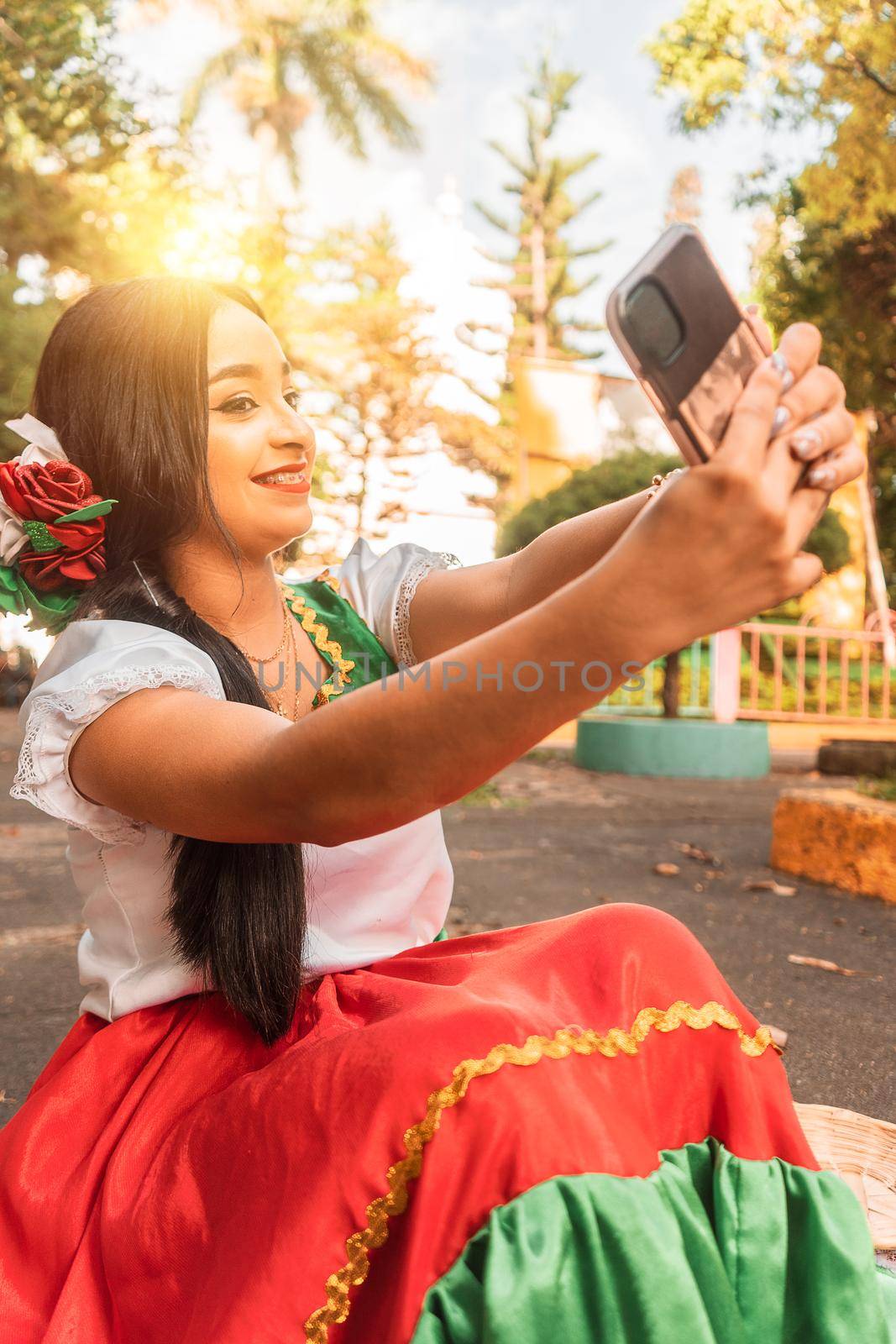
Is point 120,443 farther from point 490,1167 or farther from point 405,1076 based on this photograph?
point 490,1167

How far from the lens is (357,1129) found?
1.01 m

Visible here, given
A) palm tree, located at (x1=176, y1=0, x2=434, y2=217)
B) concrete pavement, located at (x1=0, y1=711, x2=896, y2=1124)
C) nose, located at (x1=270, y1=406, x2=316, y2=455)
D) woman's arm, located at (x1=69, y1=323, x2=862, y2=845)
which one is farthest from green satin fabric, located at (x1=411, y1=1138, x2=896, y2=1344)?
palm tree, located at (x1=176, y1=0, x2=434, y2=217)

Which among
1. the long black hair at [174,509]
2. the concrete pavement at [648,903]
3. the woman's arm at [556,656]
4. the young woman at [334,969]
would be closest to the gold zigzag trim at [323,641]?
the young woman at [334,969]

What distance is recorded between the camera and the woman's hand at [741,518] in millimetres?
729

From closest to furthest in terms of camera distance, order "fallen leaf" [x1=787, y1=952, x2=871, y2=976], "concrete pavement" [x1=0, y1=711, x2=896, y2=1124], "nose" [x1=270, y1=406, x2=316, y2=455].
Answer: "nose" [x1=270, y1=406, x2=316, y2=455] → "concrete pavement" [x1=0, y1=711, x2=896, y2=1124] → "fallen leaf" [x1=787, y1=952, x2=871, y2=976]

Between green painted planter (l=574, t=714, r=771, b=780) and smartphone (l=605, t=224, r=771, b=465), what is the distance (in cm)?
693

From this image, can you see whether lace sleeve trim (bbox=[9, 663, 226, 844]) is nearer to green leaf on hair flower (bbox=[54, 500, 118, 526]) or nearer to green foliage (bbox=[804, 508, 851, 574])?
green leaf on hair flower (bbox=[54, 500, 118, 526])

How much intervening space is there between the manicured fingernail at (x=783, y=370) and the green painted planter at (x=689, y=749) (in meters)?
6.90

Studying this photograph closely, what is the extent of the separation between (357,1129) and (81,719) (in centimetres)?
49

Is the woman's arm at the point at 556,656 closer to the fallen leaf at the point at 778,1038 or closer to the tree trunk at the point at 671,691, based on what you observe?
the fallen leaf at the point at 778,1038

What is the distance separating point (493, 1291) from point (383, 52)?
19833 mm

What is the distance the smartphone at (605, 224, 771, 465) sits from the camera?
0.72 meters

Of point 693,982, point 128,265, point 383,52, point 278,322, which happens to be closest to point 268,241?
point 278,322

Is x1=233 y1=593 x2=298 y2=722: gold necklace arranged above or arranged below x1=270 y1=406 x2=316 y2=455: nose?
below
